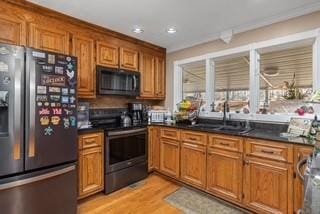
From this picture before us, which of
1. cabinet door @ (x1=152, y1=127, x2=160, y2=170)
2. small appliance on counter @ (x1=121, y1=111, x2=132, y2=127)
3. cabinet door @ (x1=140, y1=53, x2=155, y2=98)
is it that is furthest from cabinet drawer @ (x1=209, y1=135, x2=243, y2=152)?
cabinet door @ (x1=140, y1=53, x2=155, y2=98)

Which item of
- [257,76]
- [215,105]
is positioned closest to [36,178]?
[215,105]

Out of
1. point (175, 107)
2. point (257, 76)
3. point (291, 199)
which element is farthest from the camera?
point (175, 107)

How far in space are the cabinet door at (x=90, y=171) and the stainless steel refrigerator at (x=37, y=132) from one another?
314 millimetres

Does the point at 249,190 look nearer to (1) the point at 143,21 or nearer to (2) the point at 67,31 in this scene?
(1) the point at 143,21

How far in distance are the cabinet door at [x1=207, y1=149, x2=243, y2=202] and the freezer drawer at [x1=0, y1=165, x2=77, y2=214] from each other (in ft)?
5.35

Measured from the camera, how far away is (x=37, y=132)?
1832mm

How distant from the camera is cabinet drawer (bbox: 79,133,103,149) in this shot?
243 centimetres

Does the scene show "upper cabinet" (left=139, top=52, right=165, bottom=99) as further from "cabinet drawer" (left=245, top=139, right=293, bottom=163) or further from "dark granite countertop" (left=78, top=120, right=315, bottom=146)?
"cabinet drawer" (left=245, top=139, right=293, bottom=163)

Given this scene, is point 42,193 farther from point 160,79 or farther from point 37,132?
point 160,79

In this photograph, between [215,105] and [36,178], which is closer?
[36,178]

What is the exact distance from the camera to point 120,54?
3.23 meters

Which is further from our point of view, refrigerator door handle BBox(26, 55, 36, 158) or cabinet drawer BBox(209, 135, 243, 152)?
cabinet drawer BBox(209, 135, 243, 152)

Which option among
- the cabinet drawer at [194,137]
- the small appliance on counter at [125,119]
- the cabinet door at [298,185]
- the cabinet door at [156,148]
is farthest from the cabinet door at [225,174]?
the small appliance on counter at [125,119]

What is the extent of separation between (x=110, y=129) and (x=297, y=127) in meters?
2.25
